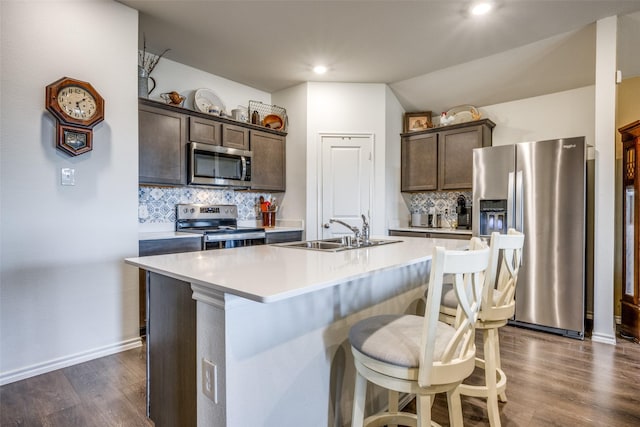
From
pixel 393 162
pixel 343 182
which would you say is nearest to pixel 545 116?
pixel 393 162

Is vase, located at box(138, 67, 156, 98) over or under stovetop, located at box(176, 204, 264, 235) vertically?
over

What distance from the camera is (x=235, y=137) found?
3.86m

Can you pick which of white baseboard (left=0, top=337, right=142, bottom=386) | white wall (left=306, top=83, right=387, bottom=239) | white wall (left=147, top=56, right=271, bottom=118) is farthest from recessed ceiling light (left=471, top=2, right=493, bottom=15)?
white baseboard (left=0, top=337, right=142, bottom=386)

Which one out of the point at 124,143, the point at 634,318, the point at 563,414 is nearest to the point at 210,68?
the point at 124,143

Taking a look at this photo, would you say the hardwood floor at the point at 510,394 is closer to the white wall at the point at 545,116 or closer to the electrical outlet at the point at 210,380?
the electrical outlet at the point at 210,380

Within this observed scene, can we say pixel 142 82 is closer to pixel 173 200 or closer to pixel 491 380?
pixel 173 200

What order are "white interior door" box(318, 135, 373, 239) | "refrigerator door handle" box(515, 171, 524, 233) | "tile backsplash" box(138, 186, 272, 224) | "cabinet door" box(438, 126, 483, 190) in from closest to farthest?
"refrigerator door handle" box(515, 171, 524, 233), "tile backsplash" box(138, 186, 272, 224), "cabinet door" box(438, 126, 483, 190), "white interior door" box(318, 135, 373, 239)

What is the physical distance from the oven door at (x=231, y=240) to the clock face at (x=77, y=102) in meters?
1.36

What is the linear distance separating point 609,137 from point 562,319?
1.60 meters

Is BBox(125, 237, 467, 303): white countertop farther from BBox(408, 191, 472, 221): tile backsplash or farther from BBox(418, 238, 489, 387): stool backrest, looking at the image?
BBox(408, 191, 472, 221): tile backsplash

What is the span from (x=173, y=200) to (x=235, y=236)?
0.83 meters

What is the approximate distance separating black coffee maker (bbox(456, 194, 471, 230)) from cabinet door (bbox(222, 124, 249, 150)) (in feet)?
8.86

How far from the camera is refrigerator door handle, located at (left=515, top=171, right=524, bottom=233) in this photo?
10.4 feet

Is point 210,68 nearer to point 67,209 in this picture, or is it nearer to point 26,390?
point 67,209
